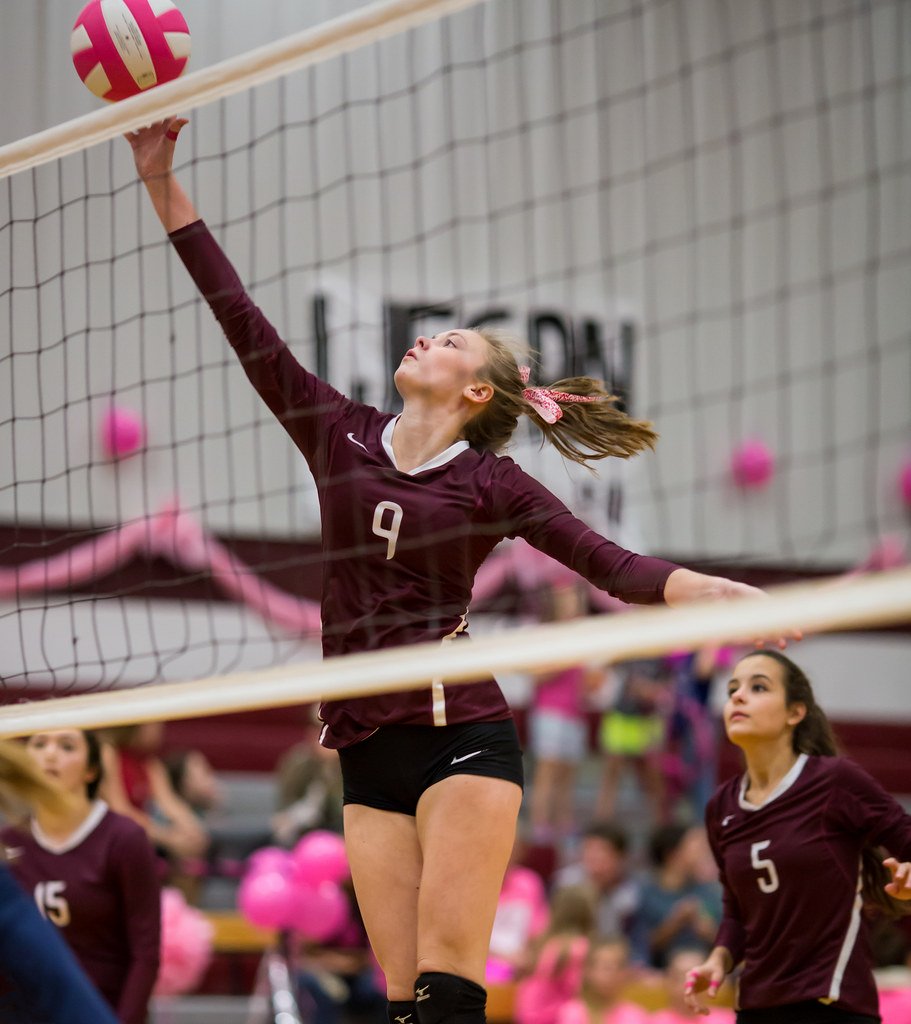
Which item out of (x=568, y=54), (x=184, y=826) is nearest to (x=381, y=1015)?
(x=184, y=826)

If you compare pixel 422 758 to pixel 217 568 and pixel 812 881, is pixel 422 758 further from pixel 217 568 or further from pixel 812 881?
pixel 217 568

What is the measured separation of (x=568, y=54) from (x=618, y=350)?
8.57 ft

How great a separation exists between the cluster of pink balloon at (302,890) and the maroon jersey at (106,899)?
2.17 m

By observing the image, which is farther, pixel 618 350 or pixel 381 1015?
pixel 618 350

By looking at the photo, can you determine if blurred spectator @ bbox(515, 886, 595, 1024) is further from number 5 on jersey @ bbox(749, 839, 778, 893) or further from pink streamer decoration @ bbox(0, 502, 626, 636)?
number 5 on jersey @ bbox(749, 839, 778, 893)

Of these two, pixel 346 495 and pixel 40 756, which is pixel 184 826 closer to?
pixel 40 756

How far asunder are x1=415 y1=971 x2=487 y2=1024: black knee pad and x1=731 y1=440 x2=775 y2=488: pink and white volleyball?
1011 cm

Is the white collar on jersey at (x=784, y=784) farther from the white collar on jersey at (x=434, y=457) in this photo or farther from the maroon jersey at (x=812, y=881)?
the white collar on jersey at (x=434, y=457)

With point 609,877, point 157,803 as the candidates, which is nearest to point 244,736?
point 157,803

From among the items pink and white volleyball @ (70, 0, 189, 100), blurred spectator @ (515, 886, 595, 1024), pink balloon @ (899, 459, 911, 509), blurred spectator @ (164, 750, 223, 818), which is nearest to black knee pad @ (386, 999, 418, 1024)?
pink and white volleyball @ (70, 0, 189, 100)

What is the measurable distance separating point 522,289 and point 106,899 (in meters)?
7.96

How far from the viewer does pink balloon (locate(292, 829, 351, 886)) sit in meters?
6.91

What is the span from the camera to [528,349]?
13.1 ft

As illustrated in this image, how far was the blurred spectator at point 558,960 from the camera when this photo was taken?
24.1ft
